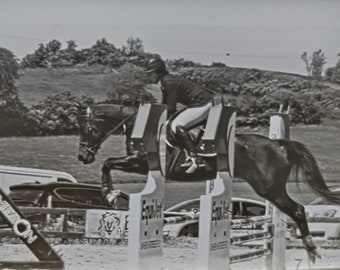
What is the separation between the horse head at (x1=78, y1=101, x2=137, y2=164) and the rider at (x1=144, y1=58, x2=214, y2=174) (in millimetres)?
238

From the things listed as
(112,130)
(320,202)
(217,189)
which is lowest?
(320,202)

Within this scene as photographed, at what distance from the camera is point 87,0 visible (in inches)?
203

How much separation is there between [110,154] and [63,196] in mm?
374

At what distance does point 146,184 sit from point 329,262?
1.34 metres

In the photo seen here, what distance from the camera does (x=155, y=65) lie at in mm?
5293

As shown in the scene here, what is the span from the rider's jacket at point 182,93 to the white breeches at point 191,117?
0.03 meters

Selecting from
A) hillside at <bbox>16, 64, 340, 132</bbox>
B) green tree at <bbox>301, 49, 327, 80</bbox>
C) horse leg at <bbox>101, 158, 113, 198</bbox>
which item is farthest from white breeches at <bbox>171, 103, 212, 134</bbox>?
Answer: green tree at <bbox>301, 49, 327, 80</bbox>

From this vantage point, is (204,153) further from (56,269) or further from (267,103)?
(56,269)

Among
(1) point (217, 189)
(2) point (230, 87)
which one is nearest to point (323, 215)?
(1) point (217, 189)

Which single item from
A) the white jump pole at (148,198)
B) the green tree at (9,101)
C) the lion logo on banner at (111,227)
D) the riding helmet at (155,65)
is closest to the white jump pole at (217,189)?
the white jump pole at (148,198)

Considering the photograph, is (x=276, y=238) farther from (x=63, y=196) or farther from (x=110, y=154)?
(x=63, y=196)

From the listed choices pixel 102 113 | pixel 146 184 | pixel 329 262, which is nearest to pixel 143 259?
pixel 146 184

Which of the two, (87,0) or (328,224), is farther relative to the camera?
(328,224)

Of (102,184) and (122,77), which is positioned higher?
(122,77)
